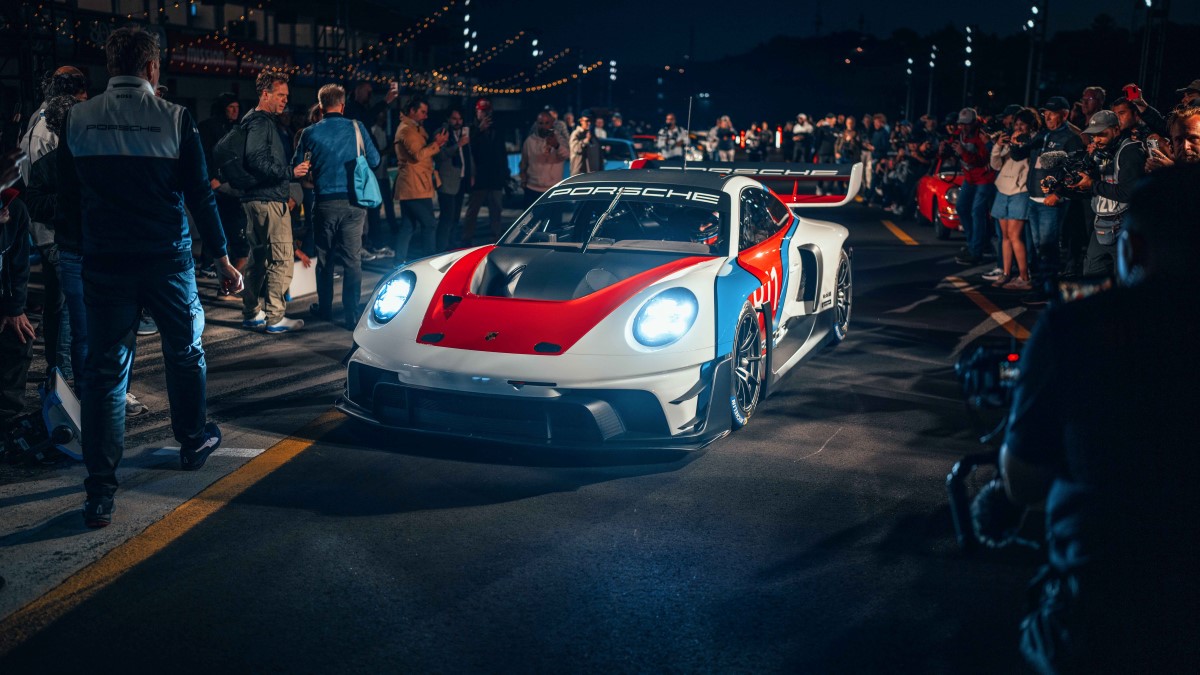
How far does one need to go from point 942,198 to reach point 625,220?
946 cm

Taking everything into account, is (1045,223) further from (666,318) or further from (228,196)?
(228,196)

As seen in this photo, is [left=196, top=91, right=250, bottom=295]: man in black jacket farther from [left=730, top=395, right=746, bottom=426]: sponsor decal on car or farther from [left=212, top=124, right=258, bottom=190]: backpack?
[left=730, top=395, right=746, bottom=426]: sponsor decal on car

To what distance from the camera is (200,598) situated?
363cm

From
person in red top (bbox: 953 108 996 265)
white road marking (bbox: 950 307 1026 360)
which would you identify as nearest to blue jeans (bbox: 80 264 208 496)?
white road marking (bbox: 950 307 1026 360)

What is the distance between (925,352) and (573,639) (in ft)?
17.0

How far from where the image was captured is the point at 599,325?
523 centimetres

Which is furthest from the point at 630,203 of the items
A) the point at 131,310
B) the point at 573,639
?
the point at 573,639

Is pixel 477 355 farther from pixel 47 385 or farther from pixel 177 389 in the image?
pixel 47 385

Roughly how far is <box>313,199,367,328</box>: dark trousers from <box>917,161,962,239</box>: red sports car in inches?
346

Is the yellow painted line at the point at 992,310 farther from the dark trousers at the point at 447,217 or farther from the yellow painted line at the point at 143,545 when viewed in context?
the yellow painted line at the point at 143,545

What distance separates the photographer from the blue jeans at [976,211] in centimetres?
1214

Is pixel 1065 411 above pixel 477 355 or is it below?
above

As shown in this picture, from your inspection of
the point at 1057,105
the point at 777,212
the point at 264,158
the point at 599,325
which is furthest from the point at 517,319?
the point at 1057,105

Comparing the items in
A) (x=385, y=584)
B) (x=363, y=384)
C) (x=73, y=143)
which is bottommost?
(x=385, y=584)
